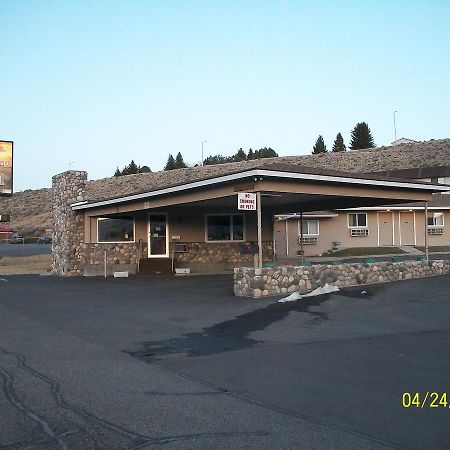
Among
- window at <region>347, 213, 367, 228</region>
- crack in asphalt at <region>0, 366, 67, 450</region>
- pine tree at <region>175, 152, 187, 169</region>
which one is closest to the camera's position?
crack in asphalt at <region>0, 366, 67, 450</region>

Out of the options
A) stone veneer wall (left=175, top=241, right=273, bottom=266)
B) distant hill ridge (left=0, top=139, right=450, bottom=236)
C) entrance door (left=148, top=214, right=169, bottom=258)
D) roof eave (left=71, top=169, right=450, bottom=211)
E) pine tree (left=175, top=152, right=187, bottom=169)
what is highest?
pine tree (left=175, top=152, right=187, bottom=169)

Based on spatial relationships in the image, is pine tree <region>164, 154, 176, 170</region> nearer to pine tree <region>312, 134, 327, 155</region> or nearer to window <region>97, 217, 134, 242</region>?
pine tree <region>312, 134, 327, 155</region>

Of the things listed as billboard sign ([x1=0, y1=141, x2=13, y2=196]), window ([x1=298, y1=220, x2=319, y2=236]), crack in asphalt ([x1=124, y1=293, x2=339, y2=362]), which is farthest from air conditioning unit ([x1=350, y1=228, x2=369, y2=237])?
crack in asphalt ([x1=124, y1=293, x2=339, y2=362])

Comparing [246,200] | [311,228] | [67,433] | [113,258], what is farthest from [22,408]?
[311,228]

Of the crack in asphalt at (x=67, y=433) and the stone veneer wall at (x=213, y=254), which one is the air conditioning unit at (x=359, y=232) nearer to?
the stone veneer wall at (x=213, y=254)

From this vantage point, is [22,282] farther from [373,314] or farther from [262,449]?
[262,449]

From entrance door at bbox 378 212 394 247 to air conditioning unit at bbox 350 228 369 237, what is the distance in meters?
1.14

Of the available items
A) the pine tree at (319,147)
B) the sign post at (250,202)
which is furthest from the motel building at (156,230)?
the pine tree at (319,147)

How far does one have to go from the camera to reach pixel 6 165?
3725 cm

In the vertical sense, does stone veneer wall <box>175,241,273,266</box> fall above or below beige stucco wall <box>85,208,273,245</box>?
below

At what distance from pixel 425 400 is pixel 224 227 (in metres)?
20.3

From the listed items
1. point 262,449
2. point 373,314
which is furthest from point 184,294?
point 262,449

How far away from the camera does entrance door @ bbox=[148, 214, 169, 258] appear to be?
1007 inches

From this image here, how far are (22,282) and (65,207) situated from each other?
492 centimetres
